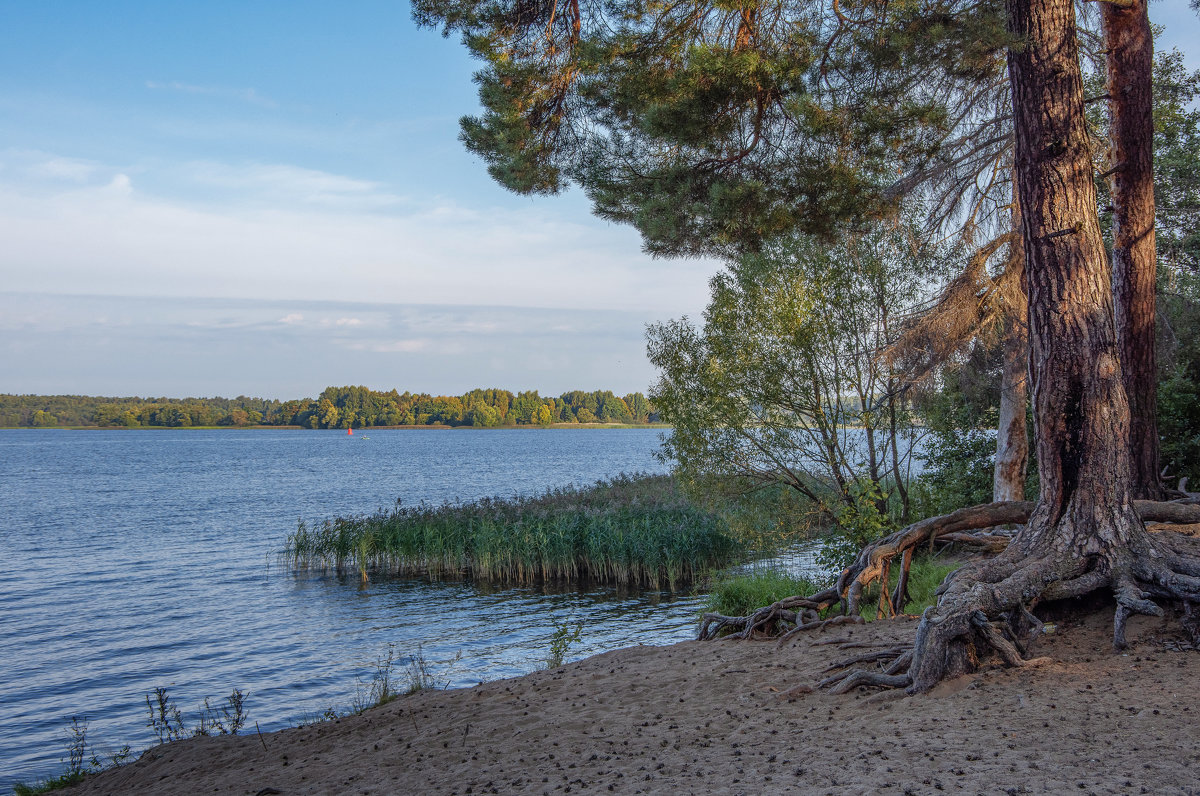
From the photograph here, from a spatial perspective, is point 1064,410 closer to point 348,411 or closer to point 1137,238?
point 1137,238

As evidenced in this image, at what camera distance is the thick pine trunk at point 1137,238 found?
27.0 ft

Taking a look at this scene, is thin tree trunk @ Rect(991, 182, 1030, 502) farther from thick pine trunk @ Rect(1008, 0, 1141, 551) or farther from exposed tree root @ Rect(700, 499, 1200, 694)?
exposed tree root @ Rect(700, 499, 1200, 694)

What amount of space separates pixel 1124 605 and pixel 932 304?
7.24 metres

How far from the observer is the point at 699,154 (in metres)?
8.77

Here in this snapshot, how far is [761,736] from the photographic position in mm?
4984

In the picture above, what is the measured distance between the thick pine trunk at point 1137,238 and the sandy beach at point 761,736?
3.30 meters

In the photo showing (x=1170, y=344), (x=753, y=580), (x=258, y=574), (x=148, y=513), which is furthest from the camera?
(x=148, y=513)

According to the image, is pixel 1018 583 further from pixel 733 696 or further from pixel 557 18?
pixel 557 18

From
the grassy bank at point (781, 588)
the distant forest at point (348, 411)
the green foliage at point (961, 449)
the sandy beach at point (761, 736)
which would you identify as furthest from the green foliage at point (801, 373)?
the distant forest at point (348, 411)

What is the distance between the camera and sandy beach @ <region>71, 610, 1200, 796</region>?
12.9 feet

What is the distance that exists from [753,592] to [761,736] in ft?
28.2

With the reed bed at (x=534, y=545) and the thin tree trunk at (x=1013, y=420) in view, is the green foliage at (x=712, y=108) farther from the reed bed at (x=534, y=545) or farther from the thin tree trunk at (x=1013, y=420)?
the reed bed at (x=534, y=545)

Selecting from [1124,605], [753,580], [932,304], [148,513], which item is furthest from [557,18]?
[148,513]

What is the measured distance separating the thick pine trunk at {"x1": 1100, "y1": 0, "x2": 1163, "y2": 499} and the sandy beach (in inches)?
130
